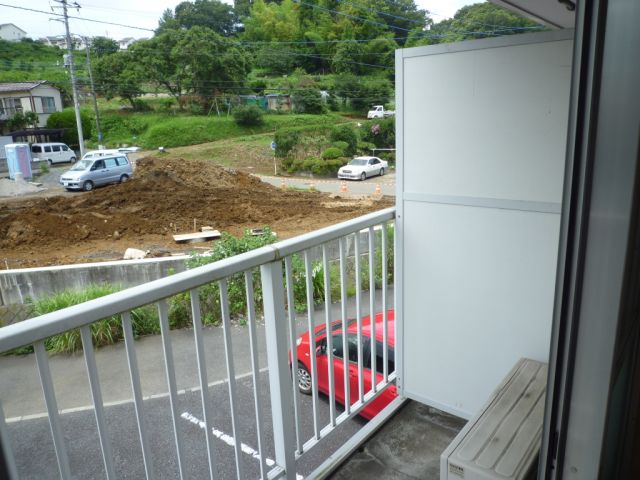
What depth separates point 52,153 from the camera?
2272 cm

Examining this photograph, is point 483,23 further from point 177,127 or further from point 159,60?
point 159,60

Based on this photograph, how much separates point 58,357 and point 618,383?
615 centimetres

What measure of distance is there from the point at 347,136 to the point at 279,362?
71.4 feet

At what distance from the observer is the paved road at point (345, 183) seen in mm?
16797

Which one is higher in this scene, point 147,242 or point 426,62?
point 426,62

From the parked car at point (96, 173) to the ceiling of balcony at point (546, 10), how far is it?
18236 mm

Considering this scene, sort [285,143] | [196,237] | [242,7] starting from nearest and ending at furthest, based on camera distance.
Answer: [242,7] → [196,237] → [285,143]

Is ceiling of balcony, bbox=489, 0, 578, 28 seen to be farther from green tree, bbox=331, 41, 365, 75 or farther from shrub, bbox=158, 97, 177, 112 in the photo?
shrub, bbox=158, 97, 177, 112

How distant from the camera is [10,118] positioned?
2081cm

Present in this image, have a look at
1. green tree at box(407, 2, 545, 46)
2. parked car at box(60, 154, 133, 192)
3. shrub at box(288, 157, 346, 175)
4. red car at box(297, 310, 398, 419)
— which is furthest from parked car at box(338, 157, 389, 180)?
green tree at box(407, 2, 545, 46)

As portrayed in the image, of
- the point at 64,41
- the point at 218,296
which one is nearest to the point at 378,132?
the point at 64,41

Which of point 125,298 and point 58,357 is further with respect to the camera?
point 58,357

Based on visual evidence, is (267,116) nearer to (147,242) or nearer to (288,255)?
(147,242)

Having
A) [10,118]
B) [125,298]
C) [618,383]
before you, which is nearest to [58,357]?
[125,298]
